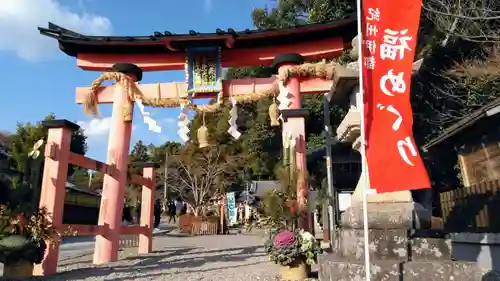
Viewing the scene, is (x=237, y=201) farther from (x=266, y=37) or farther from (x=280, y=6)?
(x=266, y=37)

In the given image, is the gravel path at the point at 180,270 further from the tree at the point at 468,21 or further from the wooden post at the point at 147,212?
the tree at the point at 468,21

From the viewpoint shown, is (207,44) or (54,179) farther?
(207,44)

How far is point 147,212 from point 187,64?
497 cm

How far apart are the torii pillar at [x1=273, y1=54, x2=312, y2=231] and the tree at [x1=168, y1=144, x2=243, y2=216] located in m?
16.9

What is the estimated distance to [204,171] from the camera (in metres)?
26.8

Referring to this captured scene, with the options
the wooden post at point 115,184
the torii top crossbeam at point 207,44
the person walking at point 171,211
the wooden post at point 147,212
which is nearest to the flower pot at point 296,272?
the wooden post at point 115,184

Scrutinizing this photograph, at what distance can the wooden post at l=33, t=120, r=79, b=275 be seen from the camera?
25.6 ft

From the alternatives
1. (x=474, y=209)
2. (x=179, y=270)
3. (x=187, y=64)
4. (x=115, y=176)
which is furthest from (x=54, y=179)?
(x=474, y=209)

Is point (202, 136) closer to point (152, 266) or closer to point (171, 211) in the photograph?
point (152, 266)

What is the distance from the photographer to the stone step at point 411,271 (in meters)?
4.33

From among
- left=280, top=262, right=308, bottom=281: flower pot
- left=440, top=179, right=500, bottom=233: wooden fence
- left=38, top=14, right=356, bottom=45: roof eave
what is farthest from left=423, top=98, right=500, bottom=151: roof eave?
left=280, top=262, right=308, bottom=281: flower pot

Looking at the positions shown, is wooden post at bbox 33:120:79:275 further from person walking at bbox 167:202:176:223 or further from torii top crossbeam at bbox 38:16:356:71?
person walking at bbox 167:202:176:223

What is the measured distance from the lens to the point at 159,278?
7199 mm

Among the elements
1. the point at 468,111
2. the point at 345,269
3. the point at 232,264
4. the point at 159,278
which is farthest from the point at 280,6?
the point at 345,269
